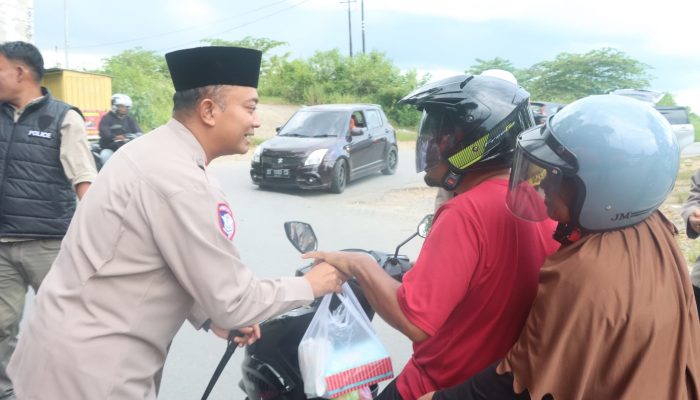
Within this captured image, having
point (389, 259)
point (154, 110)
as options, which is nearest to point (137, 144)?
point (389, 259)

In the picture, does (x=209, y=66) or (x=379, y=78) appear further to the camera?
(x=379, y=78)

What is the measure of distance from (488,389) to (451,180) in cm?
64

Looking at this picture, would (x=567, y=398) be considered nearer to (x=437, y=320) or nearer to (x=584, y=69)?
(x=437, y=320)

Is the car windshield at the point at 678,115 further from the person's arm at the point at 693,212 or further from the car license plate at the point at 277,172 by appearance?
the person's arm at the point at 693,212

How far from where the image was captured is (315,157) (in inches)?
435

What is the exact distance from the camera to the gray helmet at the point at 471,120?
177 centimetres

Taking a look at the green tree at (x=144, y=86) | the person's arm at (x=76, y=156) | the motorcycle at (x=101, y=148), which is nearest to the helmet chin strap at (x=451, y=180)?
the person's arm at (x=76, y=156)

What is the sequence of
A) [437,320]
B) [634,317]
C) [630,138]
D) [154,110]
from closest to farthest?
1. [634,317]
2. [630,138]
3. [437,320]
4. [154,110]

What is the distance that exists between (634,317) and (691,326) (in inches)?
7.7

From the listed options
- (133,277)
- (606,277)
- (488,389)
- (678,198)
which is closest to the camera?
(606,277)

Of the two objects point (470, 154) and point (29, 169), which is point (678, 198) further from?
point (29, 169)

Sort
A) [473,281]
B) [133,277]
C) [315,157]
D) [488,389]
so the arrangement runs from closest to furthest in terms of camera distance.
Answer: [488,389], [473,281], [133,277], [315,157]

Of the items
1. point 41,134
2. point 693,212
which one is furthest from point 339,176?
point 41,134

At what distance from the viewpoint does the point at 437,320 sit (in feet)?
5.09
